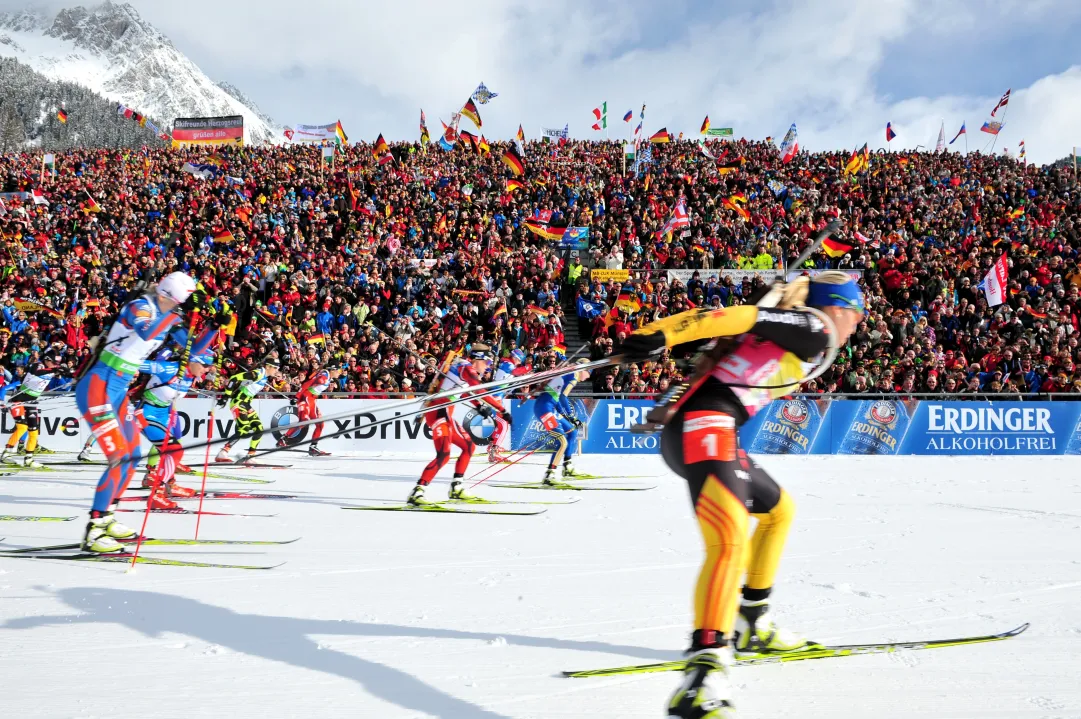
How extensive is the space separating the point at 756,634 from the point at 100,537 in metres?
4.87

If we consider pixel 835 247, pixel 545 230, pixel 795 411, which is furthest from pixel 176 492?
pixel 835 247

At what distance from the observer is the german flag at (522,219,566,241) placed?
21938 mm

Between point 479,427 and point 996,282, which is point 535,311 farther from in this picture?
point 996,282

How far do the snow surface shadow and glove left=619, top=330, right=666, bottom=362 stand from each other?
150cm

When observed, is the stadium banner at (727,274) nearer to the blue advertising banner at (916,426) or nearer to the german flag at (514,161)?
the blue advertising banner at (916,426)

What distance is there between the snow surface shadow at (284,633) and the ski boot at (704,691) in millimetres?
714

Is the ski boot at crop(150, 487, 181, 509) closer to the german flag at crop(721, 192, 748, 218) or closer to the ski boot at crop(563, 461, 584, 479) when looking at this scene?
the ski boot at crop(563, 461, 584, 479)

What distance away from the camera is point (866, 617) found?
4.52 metres

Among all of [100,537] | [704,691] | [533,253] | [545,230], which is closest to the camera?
[704,691]

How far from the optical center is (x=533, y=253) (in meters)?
21.0

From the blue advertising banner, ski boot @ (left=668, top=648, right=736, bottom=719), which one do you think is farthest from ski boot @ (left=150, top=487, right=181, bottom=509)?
the blue advertising banner

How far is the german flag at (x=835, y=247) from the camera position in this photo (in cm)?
1991

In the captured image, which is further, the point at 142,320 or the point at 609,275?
the point at 609,275

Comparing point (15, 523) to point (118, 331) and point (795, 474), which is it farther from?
point (795, 474)
